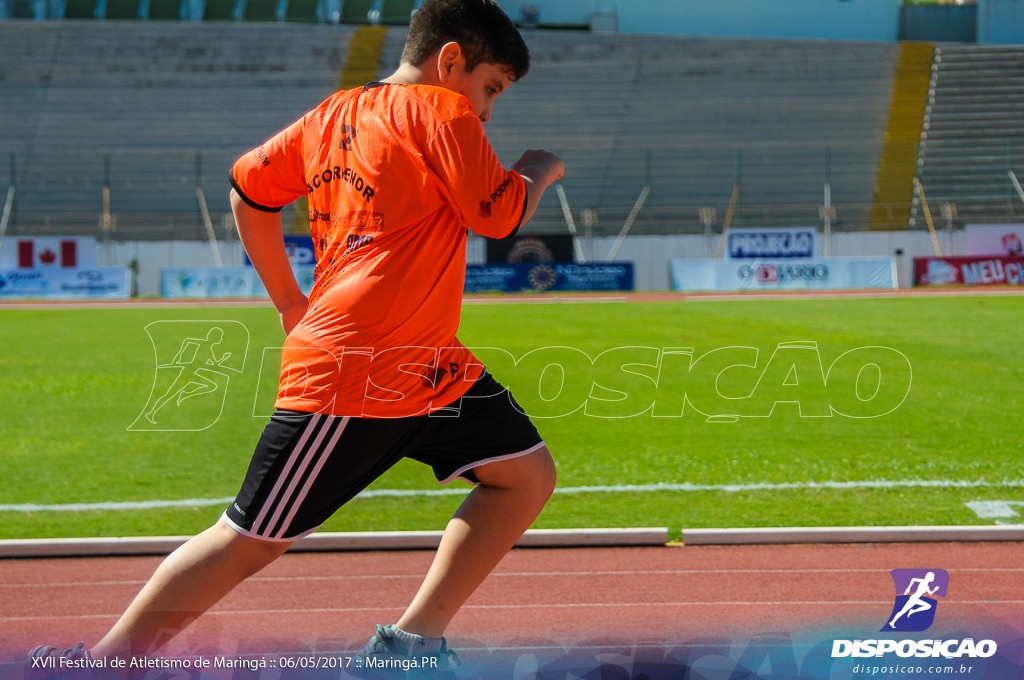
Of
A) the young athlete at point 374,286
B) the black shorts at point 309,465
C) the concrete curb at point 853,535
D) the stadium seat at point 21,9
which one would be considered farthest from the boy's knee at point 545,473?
the stadium seat at point 21,9

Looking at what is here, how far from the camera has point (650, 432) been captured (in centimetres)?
857

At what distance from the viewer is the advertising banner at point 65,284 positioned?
108 feet

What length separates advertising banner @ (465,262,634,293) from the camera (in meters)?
33.2

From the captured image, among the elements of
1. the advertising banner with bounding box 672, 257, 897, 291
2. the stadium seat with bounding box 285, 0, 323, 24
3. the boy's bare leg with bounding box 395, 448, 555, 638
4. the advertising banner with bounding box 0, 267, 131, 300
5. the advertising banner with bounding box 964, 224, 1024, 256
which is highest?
the boy's bare leg with bounding box 395, 448, 555, 638

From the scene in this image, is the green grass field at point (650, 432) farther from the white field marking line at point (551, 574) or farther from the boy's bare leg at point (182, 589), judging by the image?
the boy's bare leg at point (182, 589)

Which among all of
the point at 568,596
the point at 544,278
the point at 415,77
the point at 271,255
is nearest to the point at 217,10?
the point at 544,278

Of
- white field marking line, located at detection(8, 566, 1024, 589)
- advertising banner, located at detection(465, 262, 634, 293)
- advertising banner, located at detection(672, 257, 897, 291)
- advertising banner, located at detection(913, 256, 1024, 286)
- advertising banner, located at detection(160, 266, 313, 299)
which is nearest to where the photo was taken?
white field marking line, located at detection(8, 566, 1024, 589)

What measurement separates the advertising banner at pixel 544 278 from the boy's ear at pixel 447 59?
99.4 feet

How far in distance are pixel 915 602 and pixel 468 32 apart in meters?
2.52

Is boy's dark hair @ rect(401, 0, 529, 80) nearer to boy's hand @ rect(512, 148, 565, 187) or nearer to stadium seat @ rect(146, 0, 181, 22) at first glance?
boy's hand @ rect(512, 148, 565, 187)

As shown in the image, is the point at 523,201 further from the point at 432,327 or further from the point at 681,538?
the point at 681,538

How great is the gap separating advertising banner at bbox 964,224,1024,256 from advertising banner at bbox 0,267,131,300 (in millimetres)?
27953

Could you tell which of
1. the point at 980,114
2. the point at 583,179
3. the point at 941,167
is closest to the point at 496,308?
the point at 583,179

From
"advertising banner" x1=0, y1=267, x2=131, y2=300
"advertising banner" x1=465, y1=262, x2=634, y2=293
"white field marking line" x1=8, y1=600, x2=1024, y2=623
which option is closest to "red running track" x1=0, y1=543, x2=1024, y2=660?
"white field marking line" x1=8, y1=600, x2=1024, y2=623
